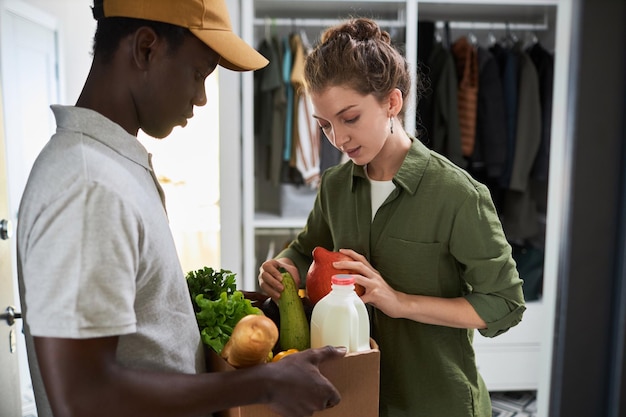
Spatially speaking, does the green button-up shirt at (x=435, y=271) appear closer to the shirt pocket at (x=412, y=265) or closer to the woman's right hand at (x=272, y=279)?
the shirt pocket at (x=412, y=265)

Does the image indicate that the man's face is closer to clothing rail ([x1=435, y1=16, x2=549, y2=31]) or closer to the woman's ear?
the woman's ear

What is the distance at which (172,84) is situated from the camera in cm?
77

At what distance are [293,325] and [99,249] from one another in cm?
42

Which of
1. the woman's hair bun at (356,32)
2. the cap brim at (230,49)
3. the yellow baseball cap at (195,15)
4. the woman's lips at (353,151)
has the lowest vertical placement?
the woman's lips at (353,151)

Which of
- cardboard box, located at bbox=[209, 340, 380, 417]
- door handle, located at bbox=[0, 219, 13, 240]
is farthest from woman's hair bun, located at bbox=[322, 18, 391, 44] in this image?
door handle, located at bbox=[0, 219, 13, 240]

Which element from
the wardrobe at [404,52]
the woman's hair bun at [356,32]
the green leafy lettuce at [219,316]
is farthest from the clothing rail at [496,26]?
the green leafy lettuce at [219,316]

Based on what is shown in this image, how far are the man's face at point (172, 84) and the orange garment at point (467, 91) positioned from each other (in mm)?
2150

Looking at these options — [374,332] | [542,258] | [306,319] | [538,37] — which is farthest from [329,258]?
[538,37]

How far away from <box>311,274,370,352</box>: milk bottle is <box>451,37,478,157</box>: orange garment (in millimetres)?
2028

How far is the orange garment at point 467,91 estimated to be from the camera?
2.74m

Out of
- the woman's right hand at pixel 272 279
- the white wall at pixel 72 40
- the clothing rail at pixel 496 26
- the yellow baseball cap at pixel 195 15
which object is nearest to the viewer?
the yellow baseball cap at pixel 195 15

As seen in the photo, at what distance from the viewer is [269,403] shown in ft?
2.41

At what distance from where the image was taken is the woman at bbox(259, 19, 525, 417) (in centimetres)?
108

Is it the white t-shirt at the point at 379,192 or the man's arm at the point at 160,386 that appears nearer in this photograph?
the man's arm at the point at 160,386
